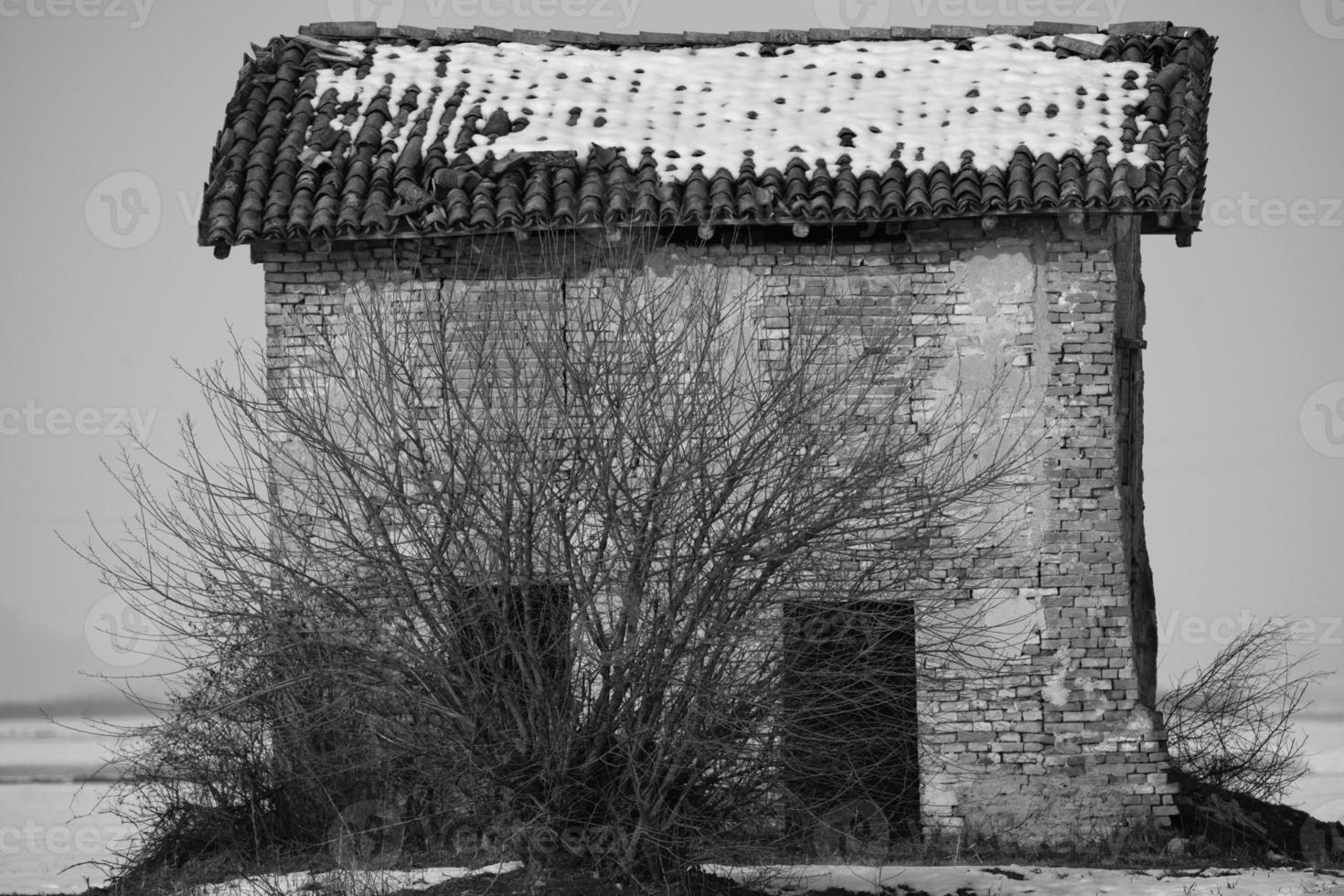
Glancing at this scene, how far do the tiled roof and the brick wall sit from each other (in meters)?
0.36

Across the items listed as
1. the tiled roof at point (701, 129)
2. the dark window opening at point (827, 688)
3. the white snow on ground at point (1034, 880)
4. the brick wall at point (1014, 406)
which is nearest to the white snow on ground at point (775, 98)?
the tiled roof at point (701, 129)

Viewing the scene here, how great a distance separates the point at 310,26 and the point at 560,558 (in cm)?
706

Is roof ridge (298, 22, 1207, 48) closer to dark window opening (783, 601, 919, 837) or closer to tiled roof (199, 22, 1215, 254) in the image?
tiled roof (199, 22, 1215, 254)

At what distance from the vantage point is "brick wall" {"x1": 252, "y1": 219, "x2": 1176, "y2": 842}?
10.9 m

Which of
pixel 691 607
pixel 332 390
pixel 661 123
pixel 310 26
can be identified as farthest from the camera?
pixel 310 26

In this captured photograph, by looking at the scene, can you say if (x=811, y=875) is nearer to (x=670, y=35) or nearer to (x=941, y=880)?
(x=941, y=880)

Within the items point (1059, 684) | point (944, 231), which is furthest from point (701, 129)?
point (1059, 684)

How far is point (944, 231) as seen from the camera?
11.3 metres

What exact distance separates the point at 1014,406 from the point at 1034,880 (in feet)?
10.7

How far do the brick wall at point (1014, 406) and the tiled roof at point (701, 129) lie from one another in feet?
1.17

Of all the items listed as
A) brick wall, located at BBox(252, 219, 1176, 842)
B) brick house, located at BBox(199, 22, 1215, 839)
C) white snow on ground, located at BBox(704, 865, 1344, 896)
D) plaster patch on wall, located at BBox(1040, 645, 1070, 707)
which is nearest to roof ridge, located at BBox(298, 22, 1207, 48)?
brick house, located at BBox(199, 22, 1215, 839)

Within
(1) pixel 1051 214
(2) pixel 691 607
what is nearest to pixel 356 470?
(2) pixel 691 607

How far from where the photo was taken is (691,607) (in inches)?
323

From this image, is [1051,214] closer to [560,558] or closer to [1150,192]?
[1150,192]
